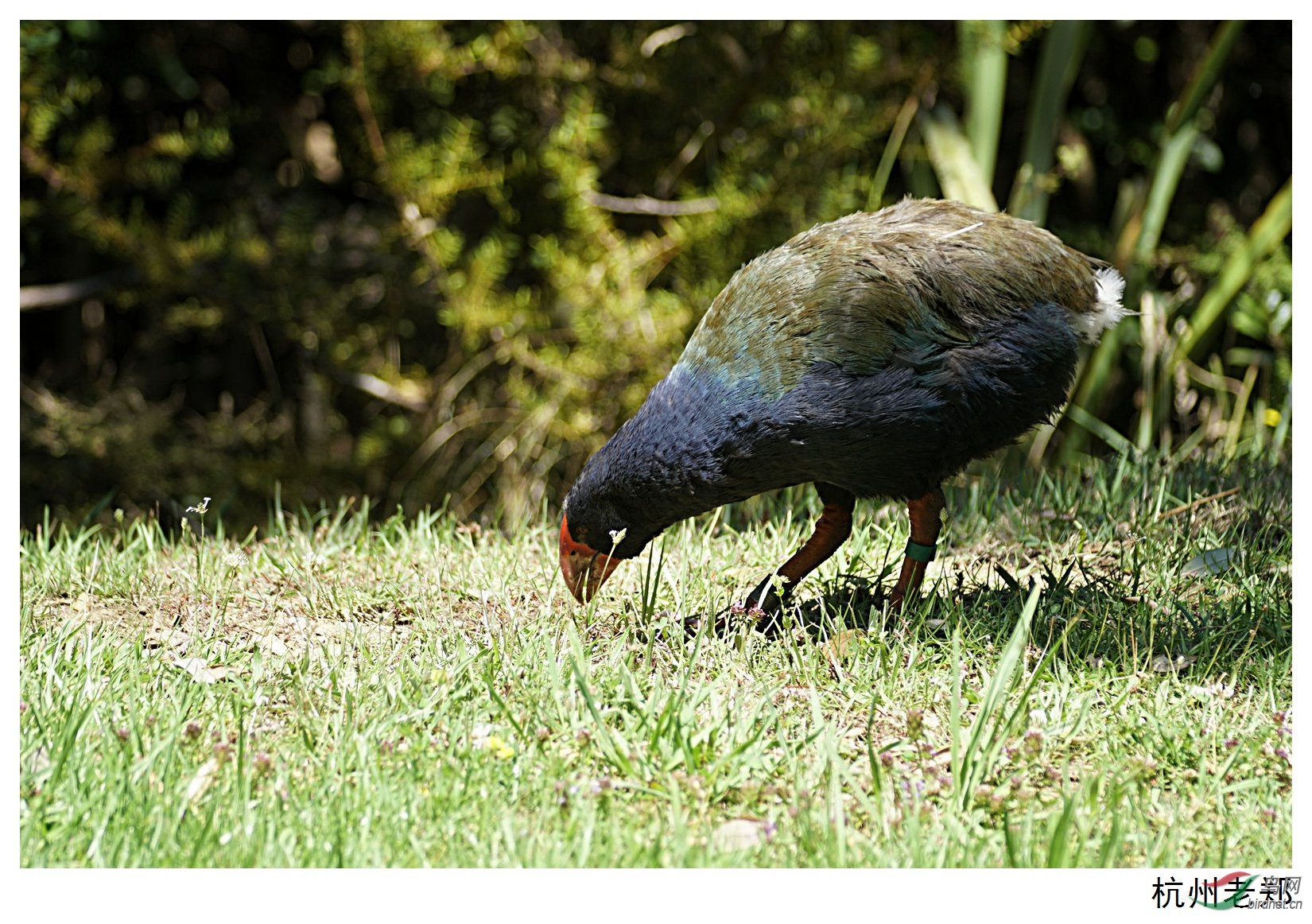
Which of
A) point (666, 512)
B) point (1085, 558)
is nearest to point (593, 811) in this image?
point (666, 512)

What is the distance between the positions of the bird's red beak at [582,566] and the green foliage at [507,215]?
1933 mm

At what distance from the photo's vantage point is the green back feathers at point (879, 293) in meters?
2.71

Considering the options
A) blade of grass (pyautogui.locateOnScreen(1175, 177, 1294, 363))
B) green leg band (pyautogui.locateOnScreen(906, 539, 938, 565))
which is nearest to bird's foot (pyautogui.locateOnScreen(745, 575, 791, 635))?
green leg band (pyautogui.locateOnScreen(906, 539, 938, 565))

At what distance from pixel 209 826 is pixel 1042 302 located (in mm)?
2021

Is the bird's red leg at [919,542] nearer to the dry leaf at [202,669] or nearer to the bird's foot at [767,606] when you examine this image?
the bird's foot at [767,606]

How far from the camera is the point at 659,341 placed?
5188 mm

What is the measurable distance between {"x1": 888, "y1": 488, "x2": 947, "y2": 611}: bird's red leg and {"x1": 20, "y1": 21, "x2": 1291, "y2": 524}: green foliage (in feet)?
7.06

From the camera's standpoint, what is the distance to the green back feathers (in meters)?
2.71

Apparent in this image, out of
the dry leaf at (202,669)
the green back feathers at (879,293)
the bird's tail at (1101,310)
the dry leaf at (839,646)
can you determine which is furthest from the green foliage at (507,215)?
the dry leaf at (839,646)

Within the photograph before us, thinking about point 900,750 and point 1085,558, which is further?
point 1085,558

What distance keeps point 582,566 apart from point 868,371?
868 mm

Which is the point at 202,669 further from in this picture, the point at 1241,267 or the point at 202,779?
the point at 1241,267

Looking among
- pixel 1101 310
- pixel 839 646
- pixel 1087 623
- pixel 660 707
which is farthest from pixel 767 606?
pixel 1101 310

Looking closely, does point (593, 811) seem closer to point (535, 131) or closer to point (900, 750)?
point (900, 750)
